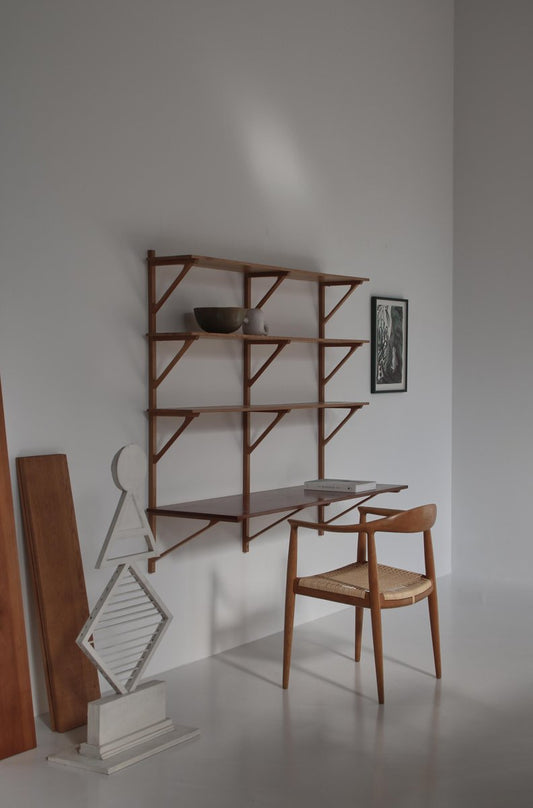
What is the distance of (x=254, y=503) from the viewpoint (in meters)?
4.08

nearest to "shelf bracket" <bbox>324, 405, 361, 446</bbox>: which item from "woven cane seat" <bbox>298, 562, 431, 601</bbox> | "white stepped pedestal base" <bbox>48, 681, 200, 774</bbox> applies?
"woven cane seat" <bbox>298, 562, 431, 601</bbox>

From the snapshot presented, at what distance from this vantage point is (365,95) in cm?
524

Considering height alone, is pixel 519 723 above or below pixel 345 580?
below

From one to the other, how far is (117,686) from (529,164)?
4.10 metres

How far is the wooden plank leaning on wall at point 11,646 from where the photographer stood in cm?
314

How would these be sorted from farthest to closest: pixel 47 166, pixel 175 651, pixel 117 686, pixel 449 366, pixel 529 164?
pixel 449 366 → pixel 529 164 → pixel 175 651 → pixel 47 166 → pixel 117 686

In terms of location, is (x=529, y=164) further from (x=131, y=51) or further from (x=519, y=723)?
(x=519, y=723)

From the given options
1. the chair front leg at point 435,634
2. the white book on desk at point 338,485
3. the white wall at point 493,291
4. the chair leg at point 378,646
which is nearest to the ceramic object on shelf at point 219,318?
the white book on desk at point 338,485

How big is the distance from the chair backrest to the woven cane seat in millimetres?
223

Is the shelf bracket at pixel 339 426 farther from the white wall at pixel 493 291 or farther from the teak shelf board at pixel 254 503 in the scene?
the white wall at pixel 493 291

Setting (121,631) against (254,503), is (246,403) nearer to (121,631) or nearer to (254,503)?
(254,503)

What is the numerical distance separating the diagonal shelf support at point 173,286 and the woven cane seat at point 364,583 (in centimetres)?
124

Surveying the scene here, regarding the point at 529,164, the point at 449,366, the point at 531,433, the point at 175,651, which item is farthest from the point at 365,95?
the point at 175,651

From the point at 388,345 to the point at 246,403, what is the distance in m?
1.40
